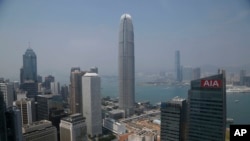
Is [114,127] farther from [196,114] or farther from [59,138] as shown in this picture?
[196,114]

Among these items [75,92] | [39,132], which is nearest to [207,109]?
[39,132]

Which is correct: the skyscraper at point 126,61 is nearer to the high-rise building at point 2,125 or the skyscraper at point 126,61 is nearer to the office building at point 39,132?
the office building at point 39,132

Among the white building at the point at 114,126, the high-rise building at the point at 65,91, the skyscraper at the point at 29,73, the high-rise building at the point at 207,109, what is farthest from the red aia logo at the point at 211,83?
the skyscraper at the point at 29,73

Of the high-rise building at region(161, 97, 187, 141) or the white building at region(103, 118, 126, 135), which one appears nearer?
the high-rise building at region(161, 97, 187, 141)

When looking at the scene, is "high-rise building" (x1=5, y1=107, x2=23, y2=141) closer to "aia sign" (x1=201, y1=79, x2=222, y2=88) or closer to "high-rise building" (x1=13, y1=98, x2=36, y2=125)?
"aia sign" (x1=201, y1=79, x2=222, y2=88)

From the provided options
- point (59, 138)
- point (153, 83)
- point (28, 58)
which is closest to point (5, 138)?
point (59, 138)

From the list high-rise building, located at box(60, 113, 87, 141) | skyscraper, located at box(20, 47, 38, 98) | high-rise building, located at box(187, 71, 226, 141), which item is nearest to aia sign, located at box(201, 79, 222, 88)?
high-rise building, located at box(187, 71, 226, 141)

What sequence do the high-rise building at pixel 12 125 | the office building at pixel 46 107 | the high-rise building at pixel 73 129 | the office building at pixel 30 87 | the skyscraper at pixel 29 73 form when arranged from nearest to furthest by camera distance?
the high-rise building at pixel 12 125 → the high-rise building at pixel 73 129 → the office building at pixel 46 107 → the office building at pixel 30 87 → the skyscraper at pixel 29 73
